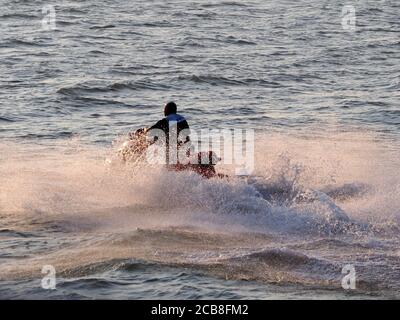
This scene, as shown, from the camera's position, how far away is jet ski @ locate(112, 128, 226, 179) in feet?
49.8

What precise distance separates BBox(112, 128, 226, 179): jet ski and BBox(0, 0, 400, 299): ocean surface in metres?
0.28

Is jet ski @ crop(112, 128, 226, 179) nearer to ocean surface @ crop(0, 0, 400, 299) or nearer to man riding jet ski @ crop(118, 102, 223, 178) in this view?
man riding jet ski @ crop(118, 102, 223, 178)

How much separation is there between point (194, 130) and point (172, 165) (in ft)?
20.2

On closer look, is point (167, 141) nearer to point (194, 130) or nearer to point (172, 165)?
point (172, 165)

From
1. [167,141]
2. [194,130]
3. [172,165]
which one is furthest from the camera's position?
[194,130]

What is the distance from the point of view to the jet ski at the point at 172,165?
49.8 feet

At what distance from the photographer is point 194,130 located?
70.3 ft

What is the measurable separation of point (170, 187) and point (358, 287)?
5.01m

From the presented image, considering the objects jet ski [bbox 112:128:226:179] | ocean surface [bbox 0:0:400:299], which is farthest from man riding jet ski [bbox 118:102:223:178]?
ocean surface [bbox 0:0:400:299]

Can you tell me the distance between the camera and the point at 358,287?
10383 millimetres

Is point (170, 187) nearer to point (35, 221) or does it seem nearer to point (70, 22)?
point (35, 221)

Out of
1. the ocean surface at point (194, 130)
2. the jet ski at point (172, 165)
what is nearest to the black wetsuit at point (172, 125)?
the jet ski at point (172, 165)

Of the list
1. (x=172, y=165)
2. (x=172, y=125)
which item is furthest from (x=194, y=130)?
(x=172, y=165)
